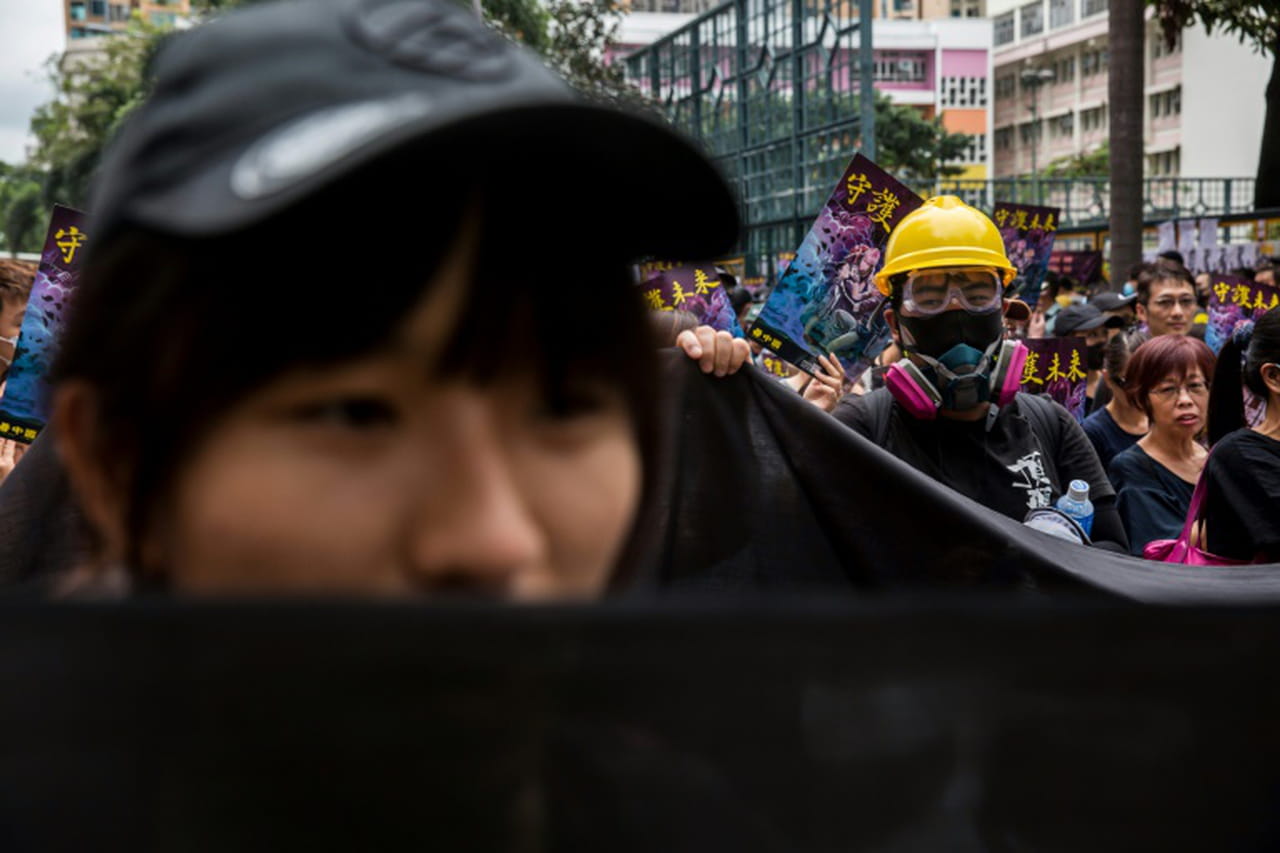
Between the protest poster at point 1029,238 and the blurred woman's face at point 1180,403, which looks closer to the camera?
the blurred woman's face at point 1180,403

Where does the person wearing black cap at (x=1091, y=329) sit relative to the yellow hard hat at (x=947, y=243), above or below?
below

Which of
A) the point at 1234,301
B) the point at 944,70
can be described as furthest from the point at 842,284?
the point at 944,70

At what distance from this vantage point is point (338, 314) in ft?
2.72

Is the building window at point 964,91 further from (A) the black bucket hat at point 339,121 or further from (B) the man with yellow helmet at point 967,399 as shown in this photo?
(A) the black bucket hat at point 339,121

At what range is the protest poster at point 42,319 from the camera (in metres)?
4.04

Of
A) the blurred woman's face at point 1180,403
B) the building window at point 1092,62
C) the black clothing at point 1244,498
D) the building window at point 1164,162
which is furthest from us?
the building window at point 1092,62

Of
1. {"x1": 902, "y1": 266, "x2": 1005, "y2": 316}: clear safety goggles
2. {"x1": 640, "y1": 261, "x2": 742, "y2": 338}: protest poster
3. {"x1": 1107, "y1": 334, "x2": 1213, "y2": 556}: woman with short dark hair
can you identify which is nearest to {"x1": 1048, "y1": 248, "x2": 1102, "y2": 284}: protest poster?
{"x1": 640, "y1": 261, "x2": 742, "y2": 338}: protest poster

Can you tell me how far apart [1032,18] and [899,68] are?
8962 millimetres

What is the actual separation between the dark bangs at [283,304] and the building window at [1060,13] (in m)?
86.6

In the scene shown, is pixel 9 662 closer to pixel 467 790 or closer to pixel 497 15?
pixel 467 790

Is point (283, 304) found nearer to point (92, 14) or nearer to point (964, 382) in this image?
point (964, 382)

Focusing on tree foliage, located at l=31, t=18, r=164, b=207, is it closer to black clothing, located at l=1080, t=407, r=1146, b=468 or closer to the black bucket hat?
black clothing, located at l=1080, t=407, r=1146, b=468

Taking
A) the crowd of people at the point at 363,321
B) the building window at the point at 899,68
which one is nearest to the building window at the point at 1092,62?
the building window at the point at 899,68

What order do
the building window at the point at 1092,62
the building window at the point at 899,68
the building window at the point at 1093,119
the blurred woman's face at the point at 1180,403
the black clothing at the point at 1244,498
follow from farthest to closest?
1. the building window at the point at 899,68
2. the building window at the point at 1093,119
3. the building window at the point at 1092,62
4. the blurred woman's face at the point at 1180,403
5. the black clothing at the point at 1244,498
